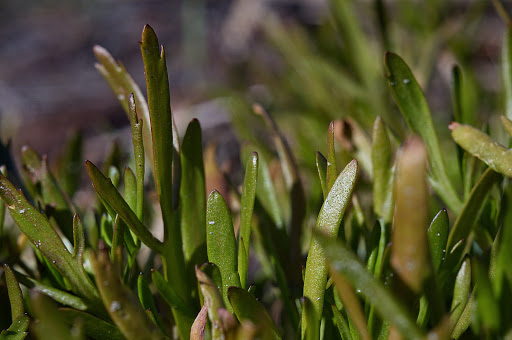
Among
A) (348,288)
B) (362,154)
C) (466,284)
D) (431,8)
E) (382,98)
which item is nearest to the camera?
(348,288)

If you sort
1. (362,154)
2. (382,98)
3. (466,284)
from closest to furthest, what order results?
(466,284), (362,154), (382,98)

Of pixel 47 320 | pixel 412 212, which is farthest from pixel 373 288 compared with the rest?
pixel 47 320

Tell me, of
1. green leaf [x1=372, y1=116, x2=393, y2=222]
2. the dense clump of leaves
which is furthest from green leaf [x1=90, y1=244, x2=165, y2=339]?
green leaf [x1=372, y1=116, x2=393, y2=222]

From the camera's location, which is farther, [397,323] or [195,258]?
[195,258]

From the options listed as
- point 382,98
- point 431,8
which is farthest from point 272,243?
point 431,8

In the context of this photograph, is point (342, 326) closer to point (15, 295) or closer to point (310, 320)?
point (310, 320)

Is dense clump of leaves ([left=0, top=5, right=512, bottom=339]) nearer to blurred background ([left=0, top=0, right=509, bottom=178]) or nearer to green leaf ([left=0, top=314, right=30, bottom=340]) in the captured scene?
green leaf ([left=0, top=314, right=30, bottom=340])

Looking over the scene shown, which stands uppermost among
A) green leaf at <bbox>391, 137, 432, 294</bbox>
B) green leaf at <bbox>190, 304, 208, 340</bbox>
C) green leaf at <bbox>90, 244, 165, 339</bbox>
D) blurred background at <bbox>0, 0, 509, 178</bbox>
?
blurred background at <bbox>0, 0, 509, 178</bbox>

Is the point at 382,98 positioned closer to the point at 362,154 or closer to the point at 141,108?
the point at 362,154
